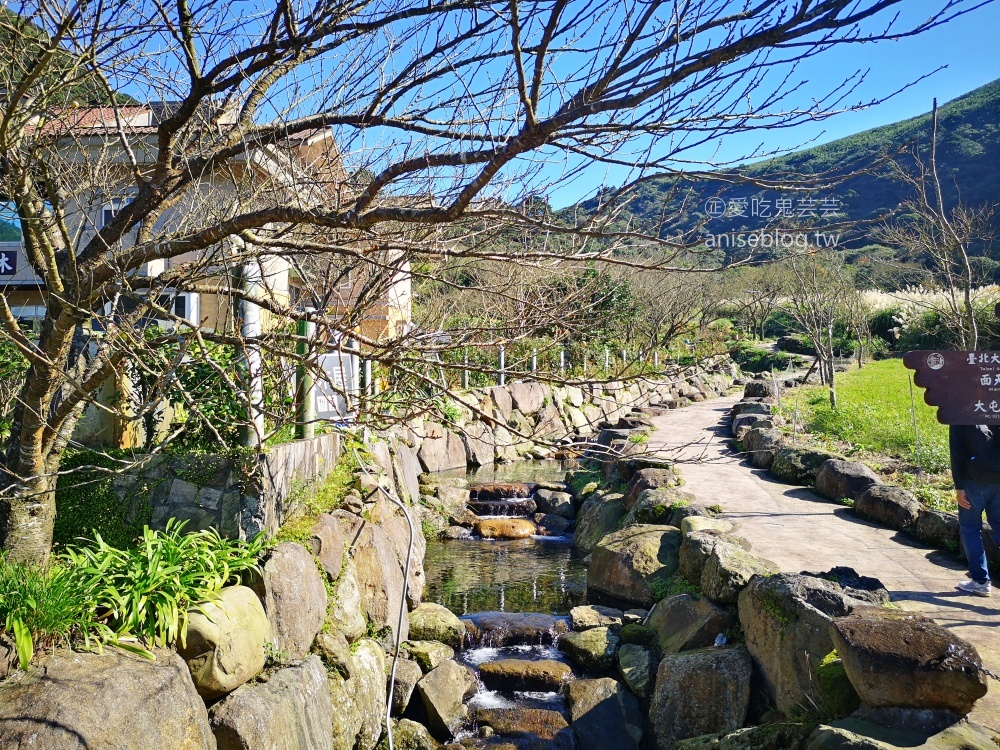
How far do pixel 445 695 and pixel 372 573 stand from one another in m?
1.20

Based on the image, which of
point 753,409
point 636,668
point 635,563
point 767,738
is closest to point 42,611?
point 767,738

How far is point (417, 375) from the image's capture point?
3.59 metres

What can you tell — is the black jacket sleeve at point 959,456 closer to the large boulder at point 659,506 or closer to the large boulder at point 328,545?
the large boulder at point 659,506

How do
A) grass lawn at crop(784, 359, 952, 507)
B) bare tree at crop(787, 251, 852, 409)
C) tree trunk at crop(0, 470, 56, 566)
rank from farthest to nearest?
bare tree at crop(787, 251, 852, 409)
grass lawn at crop(784, 359, 952, 507)
tree trunk at crop(0, 470, 56, 566)

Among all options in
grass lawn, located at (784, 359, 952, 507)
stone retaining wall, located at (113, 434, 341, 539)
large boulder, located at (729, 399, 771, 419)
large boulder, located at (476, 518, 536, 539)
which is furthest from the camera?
large boulder, located at (729, 399, 771, 419)

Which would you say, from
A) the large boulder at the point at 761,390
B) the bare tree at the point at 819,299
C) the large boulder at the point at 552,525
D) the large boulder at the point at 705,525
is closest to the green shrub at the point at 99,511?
the large boulder at the point at 705,525

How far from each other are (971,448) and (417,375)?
4.55 meters

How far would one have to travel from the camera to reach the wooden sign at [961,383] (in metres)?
A: 5.59

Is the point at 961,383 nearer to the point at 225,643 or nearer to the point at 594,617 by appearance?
the point at 594,617

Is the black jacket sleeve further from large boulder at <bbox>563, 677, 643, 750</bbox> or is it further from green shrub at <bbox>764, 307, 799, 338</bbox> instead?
green shrub at <bbox>764, 307, 799, 338</bbox>

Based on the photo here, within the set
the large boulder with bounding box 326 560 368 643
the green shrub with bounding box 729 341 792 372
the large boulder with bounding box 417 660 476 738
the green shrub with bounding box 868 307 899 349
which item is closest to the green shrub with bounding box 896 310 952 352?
the green shrub with bounding box 868 307 899 349

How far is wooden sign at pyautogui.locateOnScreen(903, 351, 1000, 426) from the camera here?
5590mm

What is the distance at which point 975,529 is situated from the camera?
568cm

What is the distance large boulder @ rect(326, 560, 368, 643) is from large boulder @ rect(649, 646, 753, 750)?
92.8 inches
